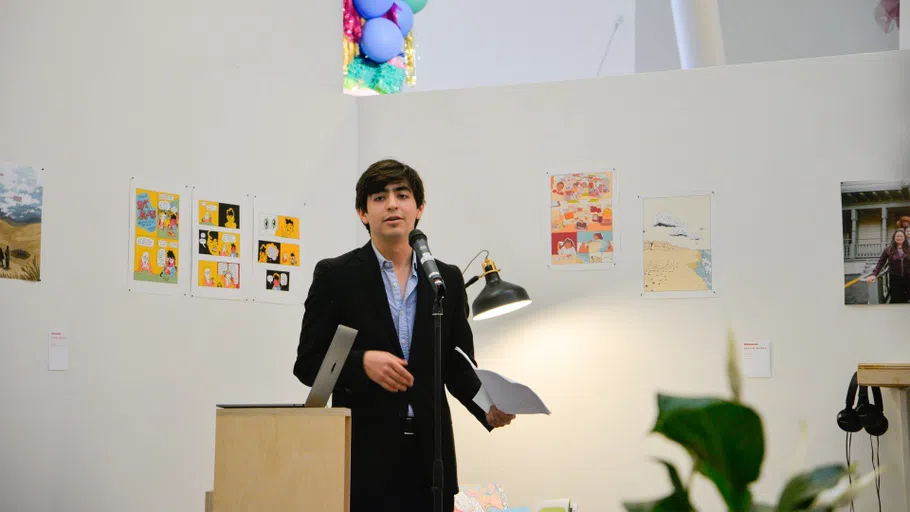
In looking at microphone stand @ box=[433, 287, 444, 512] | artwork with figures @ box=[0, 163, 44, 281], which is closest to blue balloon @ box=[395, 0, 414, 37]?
artwork with figures @ box=[0, 163, 44, 281]

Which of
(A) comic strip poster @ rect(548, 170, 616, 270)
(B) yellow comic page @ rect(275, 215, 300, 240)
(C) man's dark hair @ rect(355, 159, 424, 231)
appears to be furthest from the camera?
(A) comic strip poster @ rect(548, 170, 616, 270)

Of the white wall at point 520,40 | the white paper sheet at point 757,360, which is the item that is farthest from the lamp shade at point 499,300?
the white wall at point 520,40

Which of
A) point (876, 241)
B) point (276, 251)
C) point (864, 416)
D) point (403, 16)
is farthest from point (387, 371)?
point (403, 16)

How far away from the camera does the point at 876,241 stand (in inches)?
166

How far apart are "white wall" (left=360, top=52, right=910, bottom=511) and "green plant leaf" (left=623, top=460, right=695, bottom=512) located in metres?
3.79

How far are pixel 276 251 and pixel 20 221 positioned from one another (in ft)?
3.85

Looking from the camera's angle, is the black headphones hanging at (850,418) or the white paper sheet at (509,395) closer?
the white paper sheet at (509,395)

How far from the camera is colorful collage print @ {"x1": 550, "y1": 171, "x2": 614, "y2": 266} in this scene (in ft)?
14.9

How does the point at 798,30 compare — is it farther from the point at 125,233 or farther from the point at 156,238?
the point at 125,233

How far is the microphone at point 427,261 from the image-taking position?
2379 millimetres

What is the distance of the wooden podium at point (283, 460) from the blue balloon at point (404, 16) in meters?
3.16

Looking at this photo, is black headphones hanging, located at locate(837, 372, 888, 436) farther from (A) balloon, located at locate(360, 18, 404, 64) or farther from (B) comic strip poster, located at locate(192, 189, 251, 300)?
(A) balloon, located at locate(360, 18, 404, 64)

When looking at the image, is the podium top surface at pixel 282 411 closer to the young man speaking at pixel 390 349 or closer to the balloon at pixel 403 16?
the young man speaking at pixel 390 349

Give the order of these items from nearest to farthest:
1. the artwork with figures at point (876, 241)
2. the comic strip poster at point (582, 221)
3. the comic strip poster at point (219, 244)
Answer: the comic strip poster at point (219, 244) → the artwork with figures at point (876, 241) → the comic strip poster at point (582, 221)
